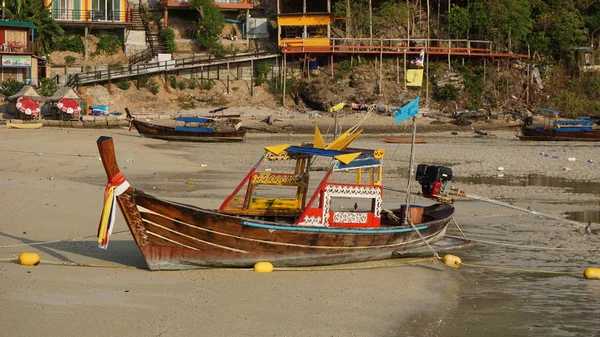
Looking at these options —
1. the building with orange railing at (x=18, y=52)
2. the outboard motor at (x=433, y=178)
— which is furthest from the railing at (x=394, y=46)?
the outboard motor at (x=433, y=178)

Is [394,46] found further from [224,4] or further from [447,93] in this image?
[224,4]

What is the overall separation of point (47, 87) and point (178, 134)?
40.3ft

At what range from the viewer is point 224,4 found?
195 feet

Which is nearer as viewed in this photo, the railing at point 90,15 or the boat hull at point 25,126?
the boat hull at point 25,126

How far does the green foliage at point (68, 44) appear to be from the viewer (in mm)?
55562

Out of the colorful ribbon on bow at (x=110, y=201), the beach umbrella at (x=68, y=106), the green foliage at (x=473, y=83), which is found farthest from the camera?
the green foliage at (x=473, y=83)

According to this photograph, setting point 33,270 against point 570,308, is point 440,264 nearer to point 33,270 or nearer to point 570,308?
point 570,308

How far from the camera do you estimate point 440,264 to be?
16812 mm

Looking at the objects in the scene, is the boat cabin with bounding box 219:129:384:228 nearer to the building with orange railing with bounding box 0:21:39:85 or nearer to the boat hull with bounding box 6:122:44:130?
the boat hull with bounding box 6:122:44:130

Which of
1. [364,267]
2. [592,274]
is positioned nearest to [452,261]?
[364,267]

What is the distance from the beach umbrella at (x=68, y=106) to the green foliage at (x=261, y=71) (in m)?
12.9

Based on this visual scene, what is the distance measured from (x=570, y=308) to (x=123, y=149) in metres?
22.5

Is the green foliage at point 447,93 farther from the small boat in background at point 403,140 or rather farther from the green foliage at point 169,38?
the green foliage at point 169,38

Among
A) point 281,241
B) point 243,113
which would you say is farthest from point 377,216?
point 243,113
